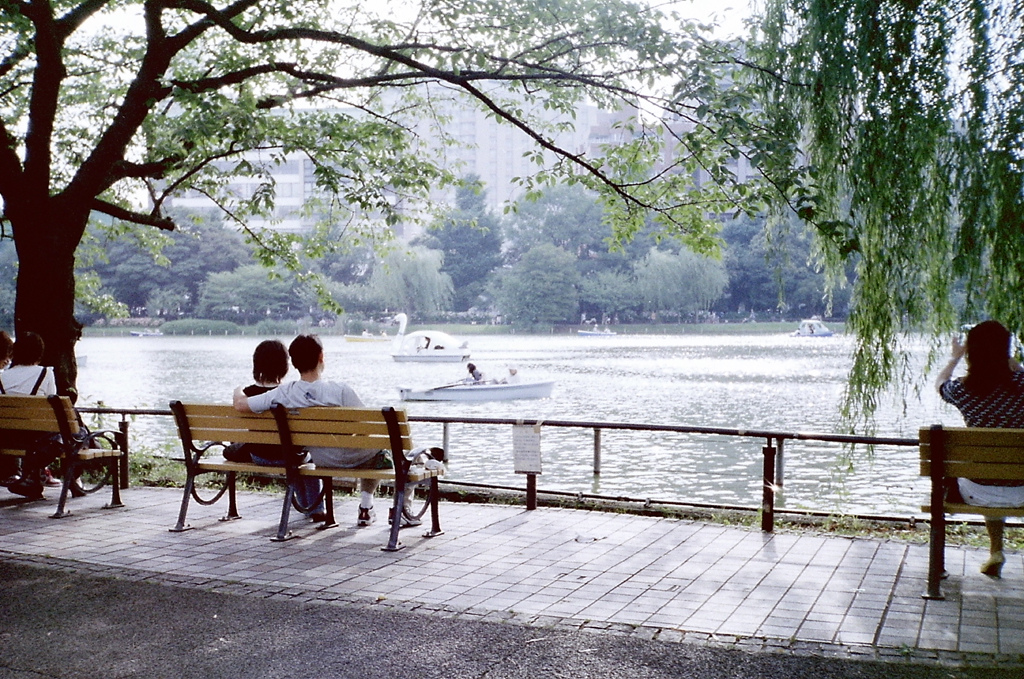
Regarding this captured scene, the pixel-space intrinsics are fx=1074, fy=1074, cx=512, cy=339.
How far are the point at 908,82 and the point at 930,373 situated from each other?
212 centimetres

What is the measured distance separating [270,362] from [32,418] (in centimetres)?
218

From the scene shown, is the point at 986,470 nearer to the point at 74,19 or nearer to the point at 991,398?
the point at 991,398

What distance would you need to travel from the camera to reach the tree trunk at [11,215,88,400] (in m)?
10.7

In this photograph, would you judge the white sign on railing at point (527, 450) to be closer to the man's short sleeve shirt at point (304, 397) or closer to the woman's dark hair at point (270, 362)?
the man's short sleeve shirt at point (304, 397)

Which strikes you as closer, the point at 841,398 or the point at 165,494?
the point at 841,398

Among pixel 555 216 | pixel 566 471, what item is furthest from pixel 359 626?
pixel 555 216

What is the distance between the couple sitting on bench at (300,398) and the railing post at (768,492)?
97.2 inches

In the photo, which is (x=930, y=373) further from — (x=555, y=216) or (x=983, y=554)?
(x=555, y=216)

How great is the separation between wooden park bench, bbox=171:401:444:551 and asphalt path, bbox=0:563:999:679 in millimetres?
1591

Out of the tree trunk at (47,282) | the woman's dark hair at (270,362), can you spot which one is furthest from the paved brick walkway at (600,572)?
the tree trunk at (47,282)

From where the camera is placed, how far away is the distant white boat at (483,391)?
4262 cm

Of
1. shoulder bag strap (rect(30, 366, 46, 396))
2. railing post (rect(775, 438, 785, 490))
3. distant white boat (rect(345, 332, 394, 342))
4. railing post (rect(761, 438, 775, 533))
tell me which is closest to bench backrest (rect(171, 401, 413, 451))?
shoulder bag strap (rect(30, 366, 46, 396))

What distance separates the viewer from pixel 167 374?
56.0 metres

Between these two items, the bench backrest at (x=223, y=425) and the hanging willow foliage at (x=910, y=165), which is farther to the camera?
the bench backrest at (x=223, y=425)
